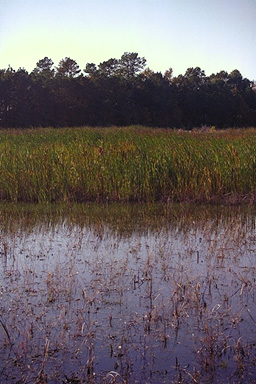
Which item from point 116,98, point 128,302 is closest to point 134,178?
point 128,302

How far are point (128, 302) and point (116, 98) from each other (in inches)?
1589

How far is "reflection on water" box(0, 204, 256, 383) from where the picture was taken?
2.95 meters

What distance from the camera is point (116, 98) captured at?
142ft

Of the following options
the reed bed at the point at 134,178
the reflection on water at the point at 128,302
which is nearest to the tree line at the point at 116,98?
the reed bed at the point at 134,178

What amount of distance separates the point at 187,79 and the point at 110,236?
1991 inches

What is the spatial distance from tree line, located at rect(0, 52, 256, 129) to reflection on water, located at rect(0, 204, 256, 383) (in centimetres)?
3361

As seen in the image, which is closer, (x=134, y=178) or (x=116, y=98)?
(x=134, y=178)

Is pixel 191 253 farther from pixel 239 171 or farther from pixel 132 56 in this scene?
pixel 132 56

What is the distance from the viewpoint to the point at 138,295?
13.1 ft

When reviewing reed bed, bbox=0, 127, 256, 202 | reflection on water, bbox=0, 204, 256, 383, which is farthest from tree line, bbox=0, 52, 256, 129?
reflection on water, bbox=0, 204, 256, 383

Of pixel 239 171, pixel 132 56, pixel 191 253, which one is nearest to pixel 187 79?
pixel 132 56

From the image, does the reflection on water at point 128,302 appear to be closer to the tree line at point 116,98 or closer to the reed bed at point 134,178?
the reed bed at point 134,178

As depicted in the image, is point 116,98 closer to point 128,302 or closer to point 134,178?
point 134,178

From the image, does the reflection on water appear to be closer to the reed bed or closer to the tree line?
the reed bed
